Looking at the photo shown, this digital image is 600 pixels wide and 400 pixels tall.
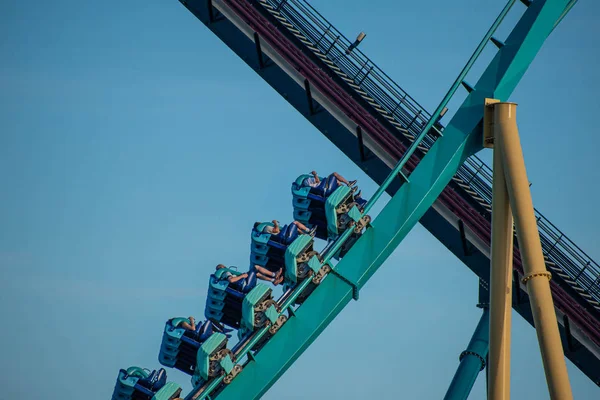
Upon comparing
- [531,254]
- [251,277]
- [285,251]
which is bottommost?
[251,277]

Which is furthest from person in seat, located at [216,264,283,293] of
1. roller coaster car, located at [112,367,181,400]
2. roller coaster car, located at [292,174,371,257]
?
roller coaster car, located at [112,367,181,400]

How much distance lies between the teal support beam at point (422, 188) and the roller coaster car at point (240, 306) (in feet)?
0.87

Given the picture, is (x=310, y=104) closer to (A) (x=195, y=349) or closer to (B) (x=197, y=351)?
(A) (x=195, y=349)

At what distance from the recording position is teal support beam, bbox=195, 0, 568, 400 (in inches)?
519

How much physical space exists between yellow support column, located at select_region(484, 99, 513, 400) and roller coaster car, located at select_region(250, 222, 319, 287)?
261 centimetres

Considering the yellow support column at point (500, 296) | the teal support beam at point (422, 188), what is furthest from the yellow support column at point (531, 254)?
the teal support beam at point (422, 188)

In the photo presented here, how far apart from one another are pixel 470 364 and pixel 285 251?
3.90m

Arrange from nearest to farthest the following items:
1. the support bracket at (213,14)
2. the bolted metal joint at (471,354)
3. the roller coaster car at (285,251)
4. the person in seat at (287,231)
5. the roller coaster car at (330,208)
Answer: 1. the roller coaster car at (285,251)
2. the roller coaster car at (330,208)
3. the person in seat at (287,231)
4. the bolted metal joint at (471,354)
5. the support bracket at (213,14)

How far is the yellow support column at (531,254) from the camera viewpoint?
34.7 feet

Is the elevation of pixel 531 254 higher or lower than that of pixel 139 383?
higher

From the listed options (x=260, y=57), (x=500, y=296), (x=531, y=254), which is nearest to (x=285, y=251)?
(x=500, y=296)

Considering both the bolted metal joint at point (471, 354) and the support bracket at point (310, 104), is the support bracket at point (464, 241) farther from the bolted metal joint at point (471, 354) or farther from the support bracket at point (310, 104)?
the support bracket at point (310, 104)

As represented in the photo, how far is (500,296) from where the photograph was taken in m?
11.6

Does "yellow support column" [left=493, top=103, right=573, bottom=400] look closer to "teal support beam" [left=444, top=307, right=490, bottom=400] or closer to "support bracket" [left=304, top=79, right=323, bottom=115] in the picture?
"teal support beam" [left=444, top=307, right=490, bottom=400]
